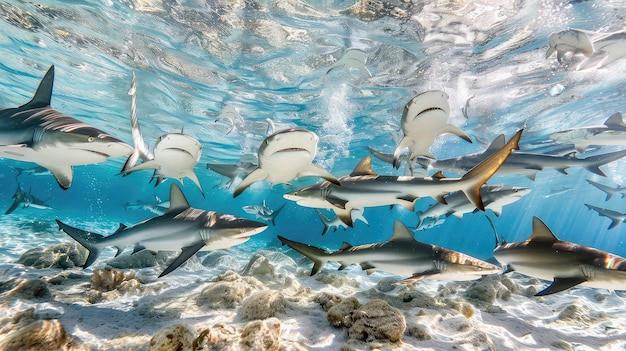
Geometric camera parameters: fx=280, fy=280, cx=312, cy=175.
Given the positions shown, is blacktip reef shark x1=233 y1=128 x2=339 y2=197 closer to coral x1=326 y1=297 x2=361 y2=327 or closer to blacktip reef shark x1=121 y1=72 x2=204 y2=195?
blacktip reef shark x1=121 y1=72 x2=204 y2=195

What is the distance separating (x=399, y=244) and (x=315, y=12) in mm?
8009

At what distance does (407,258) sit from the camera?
424 cm

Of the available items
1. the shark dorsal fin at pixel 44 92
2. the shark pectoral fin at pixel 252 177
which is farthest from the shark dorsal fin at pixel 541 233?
the shark dorsal fin at pixel 44 92

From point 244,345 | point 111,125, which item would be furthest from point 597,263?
point 111,125

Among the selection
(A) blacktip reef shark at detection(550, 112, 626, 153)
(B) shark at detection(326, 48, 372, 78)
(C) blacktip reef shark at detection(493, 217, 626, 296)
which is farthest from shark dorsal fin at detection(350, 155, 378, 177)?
(A) blacktip reef shark at detection(550, 112, 626, 153)

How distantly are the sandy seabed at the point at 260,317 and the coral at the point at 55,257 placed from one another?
0.03 meters

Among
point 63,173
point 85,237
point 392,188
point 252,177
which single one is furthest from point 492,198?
point 63,173

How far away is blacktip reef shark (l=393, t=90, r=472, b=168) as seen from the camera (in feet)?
14.1

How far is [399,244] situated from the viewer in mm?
4418

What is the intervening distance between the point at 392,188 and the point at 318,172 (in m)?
1.09

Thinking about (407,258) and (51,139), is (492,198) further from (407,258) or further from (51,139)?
(51,139)

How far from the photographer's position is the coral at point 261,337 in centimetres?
272

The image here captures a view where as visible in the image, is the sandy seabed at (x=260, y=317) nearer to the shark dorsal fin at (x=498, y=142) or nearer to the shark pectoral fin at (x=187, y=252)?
the shark pectoral fin at (x=187, y=252)

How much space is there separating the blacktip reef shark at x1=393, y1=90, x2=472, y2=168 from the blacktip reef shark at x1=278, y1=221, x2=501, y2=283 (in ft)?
5.78
